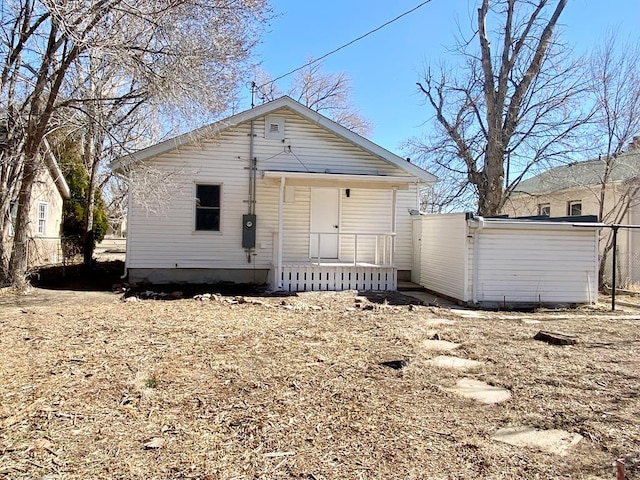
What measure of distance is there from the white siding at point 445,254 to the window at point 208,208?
5400mm

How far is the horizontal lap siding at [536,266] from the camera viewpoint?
9.61m

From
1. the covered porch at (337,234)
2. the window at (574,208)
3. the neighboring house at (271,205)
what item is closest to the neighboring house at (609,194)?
the window at (574,208)

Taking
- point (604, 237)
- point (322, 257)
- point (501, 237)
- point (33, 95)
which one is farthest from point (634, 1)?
point (33, 95)

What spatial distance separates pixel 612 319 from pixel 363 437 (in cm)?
723

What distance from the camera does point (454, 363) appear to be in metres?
5.14

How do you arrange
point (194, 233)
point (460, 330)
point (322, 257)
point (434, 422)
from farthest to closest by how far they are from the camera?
point (322, 257) → point (194, 233) → point (460, 330) → point (434, 422)

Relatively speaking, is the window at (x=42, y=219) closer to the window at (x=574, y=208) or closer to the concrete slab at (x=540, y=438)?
the concrete slab at (x=540, y=438)

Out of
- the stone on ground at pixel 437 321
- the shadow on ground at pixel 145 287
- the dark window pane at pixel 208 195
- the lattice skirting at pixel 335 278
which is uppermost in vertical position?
the dark window pane at pixel 208 195

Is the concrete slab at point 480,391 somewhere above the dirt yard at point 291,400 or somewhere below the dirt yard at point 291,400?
below

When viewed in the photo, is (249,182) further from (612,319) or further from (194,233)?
(612,319)

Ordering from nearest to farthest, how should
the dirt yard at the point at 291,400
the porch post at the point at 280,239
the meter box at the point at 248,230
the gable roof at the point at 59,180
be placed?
the dirt yard at the point at 291,400 → the porch post at the point at 280,239 → the meter box at the point at 248,230 → the gable roof at the point at 59,180

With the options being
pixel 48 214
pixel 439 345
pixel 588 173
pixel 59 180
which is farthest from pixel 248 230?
pixel 588 173

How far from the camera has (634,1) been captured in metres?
12.0

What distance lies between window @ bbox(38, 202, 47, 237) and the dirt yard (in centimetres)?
975
